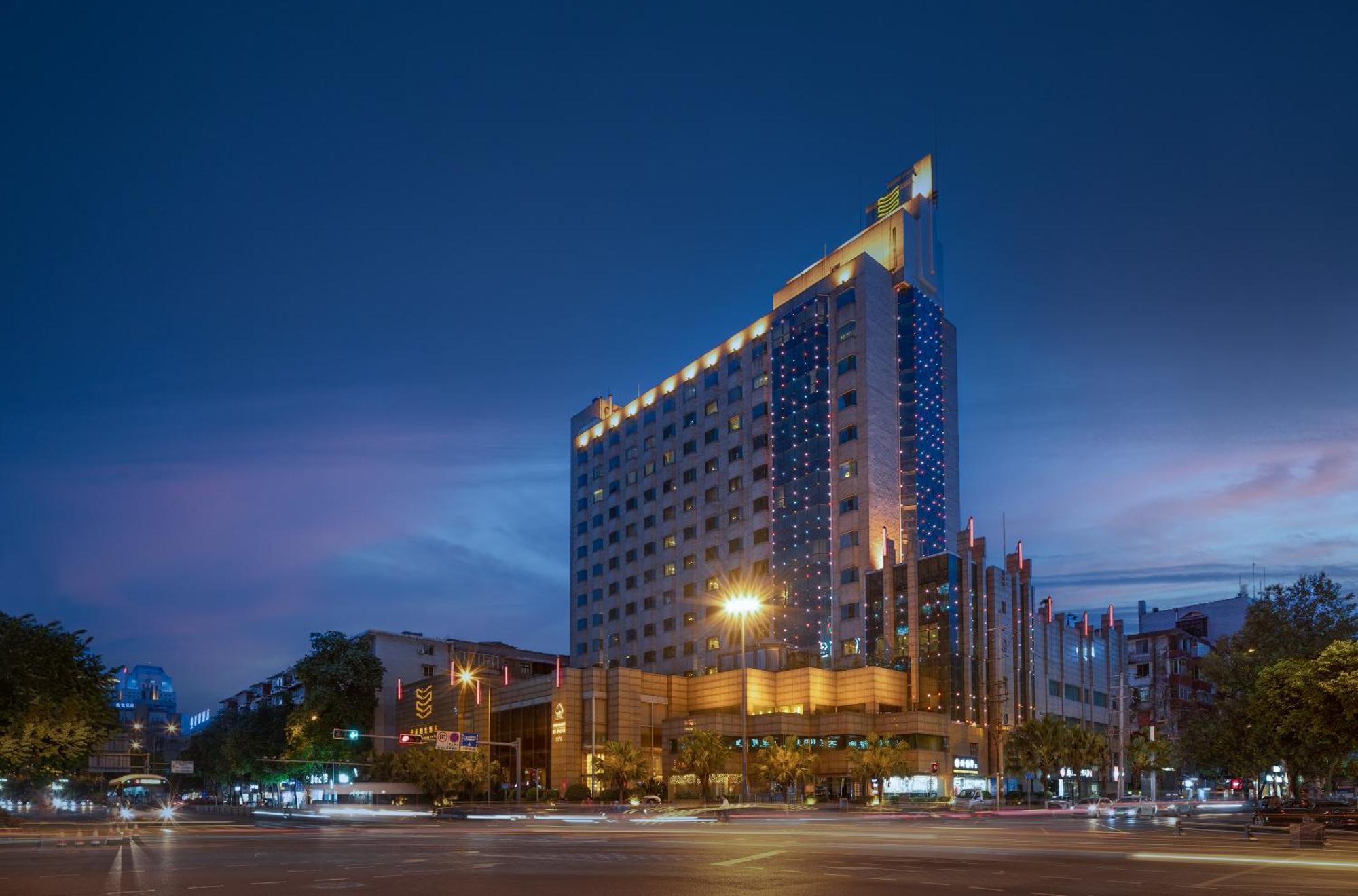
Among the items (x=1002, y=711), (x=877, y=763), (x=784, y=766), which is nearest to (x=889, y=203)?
(x=1002, y=711)

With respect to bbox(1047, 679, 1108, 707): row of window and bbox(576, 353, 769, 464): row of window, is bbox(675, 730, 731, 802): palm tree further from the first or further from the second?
bbox(1047, 679, 1108, 707): row of window

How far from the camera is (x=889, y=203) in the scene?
429ft

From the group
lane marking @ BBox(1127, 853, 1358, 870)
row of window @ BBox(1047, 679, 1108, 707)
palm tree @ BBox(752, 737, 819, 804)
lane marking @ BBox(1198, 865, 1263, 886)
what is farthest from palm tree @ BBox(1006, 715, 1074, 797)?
lane marking @ BBox(1198, 865, 1263, 886)

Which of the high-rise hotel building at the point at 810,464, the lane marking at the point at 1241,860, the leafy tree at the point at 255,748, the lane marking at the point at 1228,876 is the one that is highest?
the high-rise hotel building at the point at 810,464

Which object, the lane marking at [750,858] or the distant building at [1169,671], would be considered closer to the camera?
the lane marking at [750,858]

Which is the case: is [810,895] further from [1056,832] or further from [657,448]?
[657,448]

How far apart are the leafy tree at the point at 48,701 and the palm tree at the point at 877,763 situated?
5759cm

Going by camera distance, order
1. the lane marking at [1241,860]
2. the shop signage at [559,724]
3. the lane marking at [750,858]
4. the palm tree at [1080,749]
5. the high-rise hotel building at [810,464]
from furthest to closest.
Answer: the high-rise hotel building at [810,464] → the shop signage at [559,724] → the palm tree at [1080,749] → the lane marking at [1241,860] → the lane marking at [750,858]

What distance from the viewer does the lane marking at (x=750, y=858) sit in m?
28.2

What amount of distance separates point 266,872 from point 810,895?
15896mm

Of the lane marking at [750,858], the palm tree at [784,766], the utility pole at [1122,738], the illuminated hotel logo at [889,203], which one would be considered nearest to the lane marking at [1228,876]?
the lane marking at [750,858]

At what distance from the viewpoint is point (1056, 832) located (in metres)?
45.7

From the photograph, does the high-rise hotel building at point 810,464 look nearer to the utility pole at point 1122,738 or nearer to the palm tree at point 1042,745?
the palm tree at point 1042,745

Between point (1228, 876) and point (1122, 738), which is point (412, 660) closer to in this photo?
point (1122, 738)
